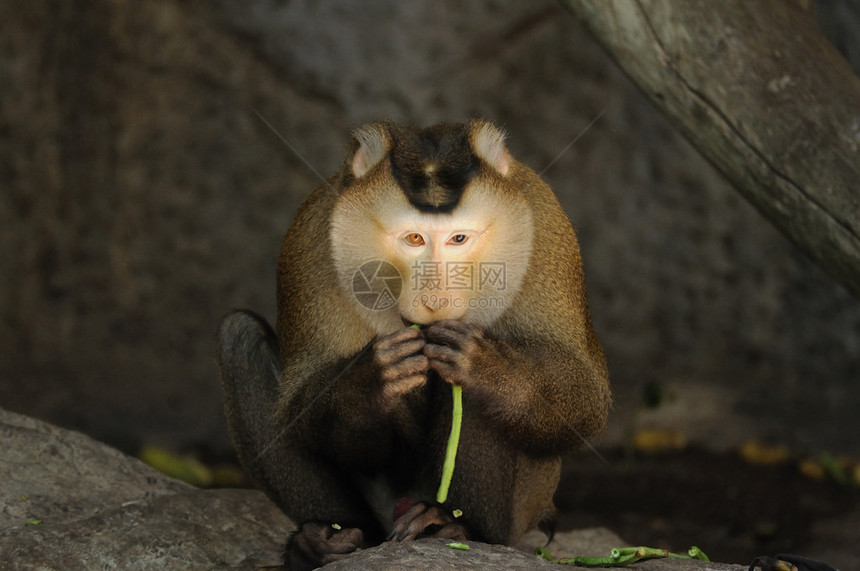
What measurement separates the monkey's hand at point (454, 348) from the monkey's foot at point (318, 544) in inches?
37.1

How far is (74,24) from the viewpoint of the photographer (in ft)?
26.3

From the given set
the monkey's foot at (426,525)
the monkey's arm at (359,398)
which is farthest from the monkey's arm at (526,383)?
the monkey's foot at (426,525)

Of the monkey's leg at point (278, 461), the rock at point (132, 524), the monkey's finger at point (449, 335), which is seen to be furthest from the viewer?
the monkey's leg at point (278, 461)

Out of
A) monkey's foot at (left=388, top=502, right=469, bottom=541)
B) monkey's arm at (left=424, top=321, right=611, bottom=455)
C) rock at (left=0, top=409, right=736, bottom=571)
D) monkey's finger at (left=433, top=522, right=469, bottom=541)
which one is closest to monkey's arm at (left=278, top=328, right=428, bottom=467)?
monkey's arm at (left=424, top=321, right=611, bottom=455)

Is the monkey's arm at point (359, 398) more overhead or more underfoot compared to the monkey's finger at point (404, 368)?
more underfoot

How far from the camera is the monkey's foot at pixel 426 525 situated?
4.20 metres

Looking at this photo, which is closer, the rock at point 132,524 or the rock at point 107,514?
the rock at point 132,524

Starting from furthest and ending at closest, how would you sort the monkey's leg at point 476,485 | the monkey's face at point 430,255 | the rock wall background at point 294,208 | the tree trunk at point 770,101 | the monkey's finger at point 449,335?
the rock wall background at point 294,208
the tree trunk at point 770,101
the monkey's leg at point 476,485
the monkey's finger at point 449,335
the monkey's face at point 430,255

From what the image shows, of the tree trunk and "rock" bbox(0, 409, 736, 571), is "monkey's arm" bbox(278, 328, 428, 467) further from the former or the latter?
the tree trunk

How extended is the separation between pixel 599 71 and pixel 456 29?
121 centimetres

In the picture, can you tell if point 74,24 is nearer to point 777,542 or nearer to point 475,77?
point 475,77

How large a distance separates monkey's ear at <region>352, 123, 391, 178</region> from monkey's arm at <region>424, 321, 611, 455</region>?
0.77m

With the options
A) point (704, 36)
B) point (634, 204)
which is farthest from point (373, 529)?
point (634, 204)

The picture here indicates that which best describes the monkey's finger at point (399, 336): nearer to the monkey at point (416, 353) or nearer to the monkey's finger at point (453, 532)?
the monkey at point (416, 353)
